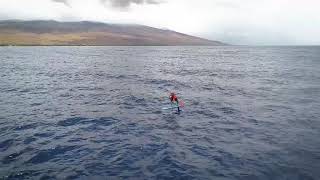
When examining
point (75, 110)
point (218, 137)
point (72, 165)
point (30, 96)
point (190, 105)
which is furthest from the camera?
point (30, 96)

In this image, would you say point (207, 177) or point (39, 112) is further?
point (39, 112)

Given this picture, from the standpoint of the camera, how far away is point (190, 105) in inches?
1770

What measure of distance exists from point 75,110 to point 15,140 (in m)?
12.7

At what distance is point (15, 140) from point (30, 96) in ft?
78.1

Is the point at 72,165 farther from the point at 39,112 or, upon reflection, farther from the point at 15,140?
the point at 39,112

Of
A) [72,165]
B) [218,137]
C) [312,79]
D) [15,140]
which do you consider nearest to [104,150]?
[72,165]

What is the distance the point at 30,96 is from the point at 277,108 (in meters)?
38.3

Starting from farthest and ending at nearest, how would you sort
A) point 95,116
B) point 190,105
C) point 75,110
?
1. point 190,105
2. point 75,110
3. point 95,116

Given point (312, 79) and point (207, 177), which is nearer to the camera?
point (207, 177)

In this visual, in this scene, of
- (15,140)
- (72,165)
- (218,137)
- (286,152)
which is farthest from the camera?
(218,137)

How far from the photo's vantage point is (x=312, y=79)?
73.8 metres

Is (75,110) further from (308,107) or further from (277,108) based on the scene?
(308,107)

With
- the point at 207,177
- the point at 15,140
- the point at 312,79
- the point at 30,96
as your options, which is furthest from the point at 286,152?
the point at 312,79

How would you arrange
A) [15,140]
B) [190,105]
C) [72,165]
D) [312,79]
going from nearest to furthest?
[72,165] → [15,140] → [190,105] → [312,79]
